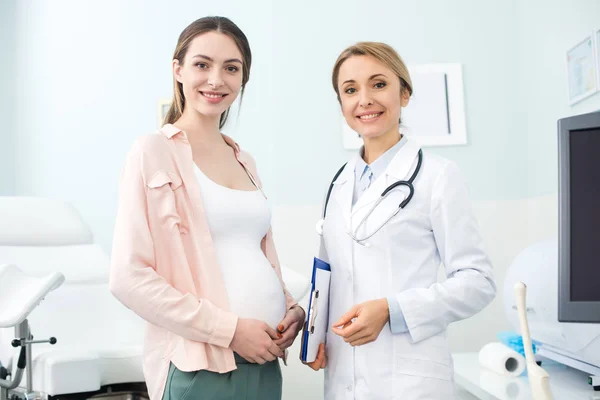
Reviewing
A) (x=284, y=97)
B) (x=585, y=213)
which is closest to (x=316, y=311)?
(x=585, y=213)

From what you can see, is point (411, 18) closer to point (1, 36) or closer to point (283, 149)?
point (283, 149)

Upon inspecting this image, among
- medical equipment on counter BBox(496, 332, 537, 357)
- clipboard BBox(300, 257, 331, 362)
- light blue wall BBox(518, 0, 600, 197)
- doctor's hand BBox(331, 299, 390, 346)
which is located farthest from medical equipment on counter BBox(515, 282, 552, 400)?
light blue wall BBox(518, 0, 600, 197)

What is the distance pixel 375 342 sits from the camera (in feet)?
3.95

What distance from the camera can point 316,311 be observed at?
4.04 ft

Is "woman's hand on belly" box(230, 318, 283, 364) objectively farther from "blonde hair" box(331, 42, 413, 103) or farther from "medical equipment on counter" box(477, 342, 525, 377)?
"medical equipment on counter" box(477, 342, 525, 377)

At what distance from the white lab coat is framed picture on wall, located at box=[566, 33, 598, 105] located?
1.37m

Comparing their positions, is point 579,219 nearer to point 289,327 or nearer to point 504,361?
point 289,327

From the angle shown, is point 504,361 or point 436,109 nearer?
point 504,361

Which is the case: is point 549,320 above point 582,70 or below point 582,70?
below

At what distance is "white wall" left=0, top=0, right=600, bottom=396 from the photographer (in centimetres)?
305

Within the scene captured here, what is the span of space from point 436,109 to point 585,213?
2.00 metres

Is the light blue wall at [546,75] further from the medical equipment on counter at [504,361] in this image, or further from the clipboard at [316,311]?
the clipboard at [316,311]

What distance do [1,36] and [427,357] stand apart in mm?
2826

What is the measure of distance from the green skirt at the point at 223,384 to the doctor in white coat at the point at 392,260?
0.38 feet
